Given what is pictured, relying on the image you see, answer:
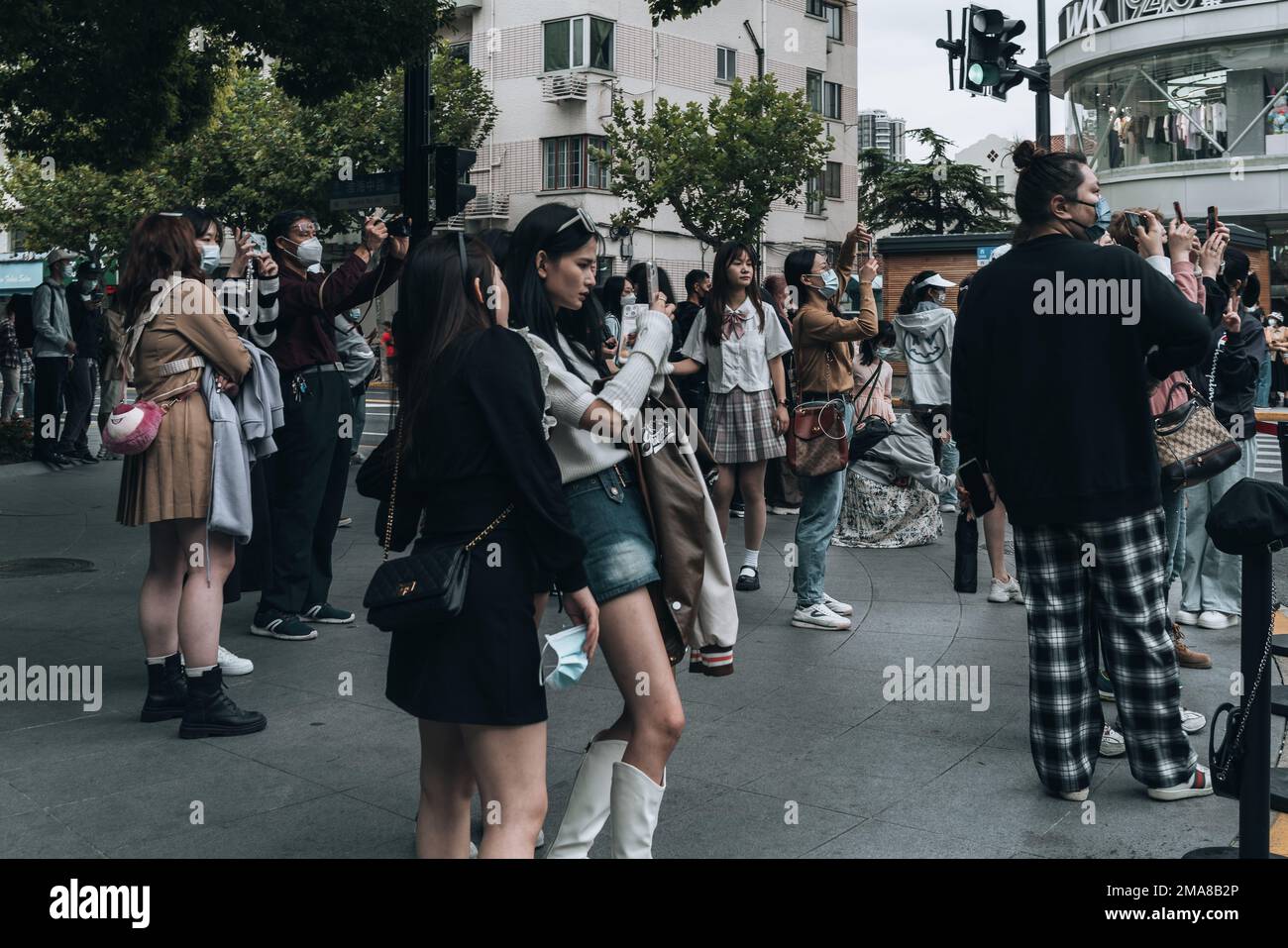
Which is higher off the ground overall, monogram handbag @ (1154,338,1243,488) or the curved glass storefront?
the curved glass storefront

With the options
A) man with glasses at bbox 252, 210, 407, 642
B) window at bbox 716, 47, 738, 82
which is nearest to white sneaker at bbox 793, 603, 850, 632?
man with glasses at bbox 252, 210, 407, 642

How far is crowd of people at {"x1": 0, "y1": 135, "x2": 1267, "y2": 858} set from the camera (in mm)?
3002

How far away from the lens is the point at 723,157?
35531 mm

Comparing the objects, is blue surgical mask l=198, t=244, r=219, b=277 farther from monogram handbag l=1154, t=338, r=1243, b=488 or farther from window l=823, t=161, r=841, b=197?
window l=823, t=161, r=841, b=197

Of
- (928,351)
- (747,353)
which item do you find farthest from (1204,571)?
(928,351)

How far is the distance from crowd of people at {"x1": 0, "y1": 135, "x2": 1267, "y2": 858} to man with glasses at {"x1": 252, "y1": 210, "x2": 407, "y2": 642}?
2cm

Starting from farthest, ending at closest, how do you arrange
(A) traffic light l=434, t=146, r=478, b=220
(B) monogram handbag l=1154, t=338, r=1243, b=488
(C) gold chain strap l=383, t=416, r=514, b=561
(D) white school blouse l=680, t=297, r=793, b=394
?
(A) traffic light l=434, t=146, r=478, b=220 < (D) white school blouse l=680, t=297, r=793, b=394 < (B) monogram handbag l=1154, t=338, r=1243, b=488 < (C) gold chain strap l=383, t=416, r=514, b=561

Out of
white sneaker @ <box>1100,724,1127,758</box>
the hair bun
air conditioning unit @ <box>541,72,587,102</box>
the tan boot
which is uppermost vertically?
air conditioning unit @ <box>541,72,587,102</box>

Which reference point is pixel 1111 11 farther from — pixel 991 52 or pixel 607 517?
pixel 607 517

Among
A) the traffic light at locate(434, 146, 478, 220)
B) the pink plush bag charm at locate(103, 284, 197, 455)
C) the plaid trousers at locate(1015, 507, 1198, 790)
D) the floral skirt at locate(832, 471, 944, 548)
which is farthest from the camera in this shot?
the traffic light at locate(434, 146, 478, 220)

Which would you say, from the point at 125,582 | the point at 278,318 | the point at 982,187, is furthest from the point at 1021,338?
the point at 982,187

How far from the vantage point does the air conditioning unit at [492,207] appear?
40844 mm

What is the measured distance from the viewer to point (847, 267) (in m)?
7.02

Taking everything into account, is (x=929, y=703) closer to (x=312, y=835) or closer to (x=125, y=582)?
(x=312, y=835)
